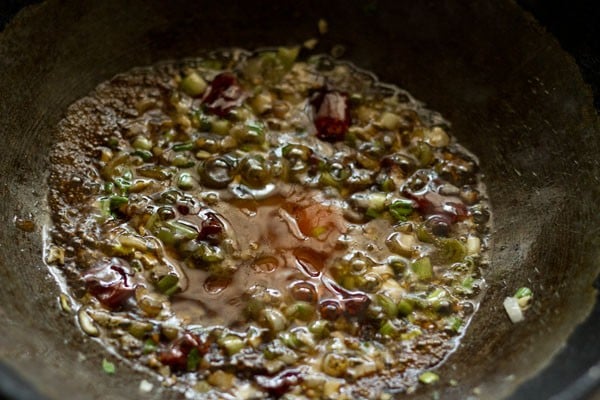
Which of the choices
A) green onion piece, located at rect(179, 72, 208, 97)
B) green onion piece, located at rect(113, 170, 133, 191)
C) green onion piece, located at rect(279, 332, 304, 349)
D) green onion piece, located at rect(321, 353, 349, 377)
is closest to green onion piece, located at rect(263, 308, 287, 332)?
green onion piece, located at rect(279, 332, 304, 349)

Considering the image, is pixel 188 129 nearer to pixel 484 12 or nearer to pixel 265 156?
pixel 265 156

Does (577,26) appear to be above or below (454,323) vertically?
above

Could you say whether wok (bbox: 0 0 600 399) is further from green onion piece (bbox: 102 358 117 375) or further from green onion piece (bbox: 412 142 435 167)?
green onion piece (bbox: 412 142 435 167)

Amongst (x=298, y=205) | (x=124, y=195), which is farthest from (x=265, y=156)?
(x=124, y=195)

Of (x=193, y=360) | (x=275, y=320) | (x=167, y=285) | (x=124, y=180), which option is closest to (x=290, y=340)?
(x=275, y=320)

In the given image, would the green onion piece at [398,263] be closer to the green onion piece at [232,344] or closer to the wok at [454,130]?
the wok at [454,130]

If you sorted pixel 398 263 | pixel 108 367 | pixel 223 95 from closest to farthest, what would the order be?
1. pixel 108 367
2. pixel 398 263
3. pixel 223 95

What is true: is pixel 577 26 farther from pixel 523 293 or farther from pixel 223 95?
pixel 223 95
